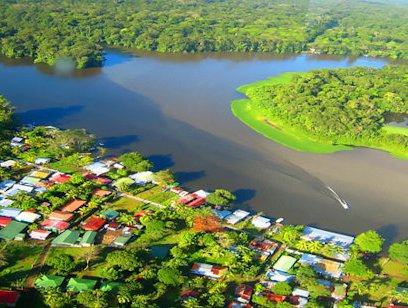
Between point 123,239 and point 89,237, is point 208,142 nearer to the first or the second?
point 123,239

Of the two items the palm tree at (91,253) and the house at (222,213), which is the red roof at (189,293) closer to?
the palm tree at (91,253)

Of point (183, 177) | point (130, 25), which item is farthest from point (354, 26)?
point (183, 177)

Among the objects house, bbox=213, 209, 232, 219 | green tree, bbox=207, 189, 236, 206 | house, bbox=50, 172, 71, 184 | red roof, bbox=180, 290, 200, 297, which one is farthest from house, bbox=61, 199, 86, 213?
red roof, bbox=180, 290, 200, 297

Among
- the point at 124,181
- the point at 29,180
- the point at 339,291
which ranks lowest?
the point at 339,291

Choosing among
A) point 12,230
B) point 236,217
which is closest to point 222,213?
point 236,217

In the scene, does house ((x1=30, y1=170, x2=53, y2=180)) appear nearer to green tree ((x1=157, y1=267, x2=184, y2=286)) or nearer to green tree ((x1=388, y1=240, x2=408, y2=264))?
green tree ((x1=157, y1=267, x2=184, y2=286))

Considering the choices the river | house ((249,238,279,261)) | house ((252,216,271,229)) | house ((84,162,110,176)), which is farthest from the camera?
house ((84,162,110,176))

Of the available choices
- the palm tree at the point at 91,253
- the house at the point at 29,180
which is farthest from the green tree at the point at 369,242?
the house at the point at 29,180
